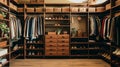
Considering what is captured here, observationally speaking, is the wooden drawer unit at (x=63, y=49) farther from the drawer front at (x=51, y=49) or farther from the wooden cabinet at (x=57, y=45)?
the drawer front at (x=51, y=49)

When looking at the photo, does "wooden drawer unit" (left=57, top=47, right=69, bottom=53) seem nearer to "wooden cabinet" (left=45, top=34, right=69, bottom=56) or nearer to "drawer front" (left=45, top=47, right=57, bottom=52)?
"wooden cabinet" (left=45, top=34, right=69, bottom=56)

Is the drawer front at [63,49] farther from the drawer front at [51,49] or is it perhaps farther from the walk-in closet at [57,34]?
the drawer front at [51,49]

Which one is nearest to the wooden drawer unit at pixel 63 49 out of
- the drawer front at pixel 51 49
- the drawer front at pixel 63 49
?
the drawer front at pixel 63 49

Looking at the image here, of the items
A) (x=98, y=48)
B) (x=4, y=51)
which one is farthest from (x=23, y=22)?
(x=98, y=48)

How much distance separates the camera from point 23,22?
773 centimetres

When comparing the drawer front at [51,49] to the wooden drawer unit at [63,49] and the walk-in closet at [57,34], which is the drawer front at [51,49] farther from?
the wooden drawer unit at [63,49]

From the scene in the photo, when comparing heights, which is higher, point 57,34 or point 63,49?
point 57,34

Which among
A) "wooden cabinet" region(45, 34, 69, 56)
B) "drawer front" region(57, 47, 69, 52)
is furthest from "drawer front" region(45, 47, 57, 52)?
"drawer front" region(57, 47, 69, 52)

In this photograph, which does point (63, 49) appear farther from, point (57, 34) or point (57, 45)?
point (57, 34)

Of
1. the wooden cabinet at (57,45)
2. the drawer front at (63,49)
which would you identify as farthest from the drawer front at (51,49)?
the drawer front at (63,49)

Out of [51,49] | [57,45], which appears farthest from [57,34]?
[51,49]

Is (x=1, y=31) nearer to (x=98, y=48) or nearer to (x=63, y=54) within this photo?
(x=63, y=54)

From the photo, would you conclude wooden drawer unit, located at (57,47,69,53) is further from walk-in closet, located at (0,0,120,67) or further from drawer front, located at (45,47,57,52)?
drawer front, located at (45,47,57,52)

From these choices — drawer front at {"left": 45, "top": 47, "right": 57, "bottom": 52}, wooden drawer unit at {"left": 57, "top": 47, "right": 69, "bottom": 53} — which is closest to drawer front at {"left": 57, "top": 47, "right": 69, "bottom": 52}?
wooden drawer unit at {"left": 57, "top": 47, "right": 69, "bottom": 53}
